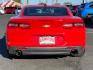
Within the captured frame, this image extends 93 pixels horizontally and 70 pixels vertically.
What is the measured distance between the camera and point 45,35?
9.22 metres

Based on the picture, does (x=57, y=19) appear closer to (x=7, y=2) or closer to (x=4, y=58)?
(x=4, y=58)

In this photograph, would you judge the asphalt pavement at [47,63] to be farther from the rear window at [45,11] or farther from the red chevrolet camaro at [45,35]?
the rear window at [45,11]

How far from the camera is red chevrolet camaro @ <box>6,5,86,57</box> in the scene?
919 cm

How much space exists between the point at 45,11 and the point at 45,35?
127 centimetres

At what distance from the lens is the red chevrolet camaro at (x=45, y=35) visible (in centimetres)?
919

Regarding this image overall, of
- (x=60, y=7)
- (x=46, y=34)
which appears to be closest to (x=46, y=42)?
(x=46, y=34)

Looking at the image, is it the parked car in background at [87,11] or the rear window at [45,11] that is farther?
the parked car in background at [87,11]

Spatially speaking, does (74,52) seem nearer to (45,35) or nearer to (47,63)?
(47,63)

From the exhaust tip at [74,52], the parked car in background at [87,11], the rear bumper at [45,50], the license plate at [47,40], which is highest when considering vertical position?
the license plate at [47,40]

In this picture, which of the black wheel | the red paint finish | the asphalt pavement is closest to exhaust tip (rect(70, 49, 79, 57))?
the black wheel

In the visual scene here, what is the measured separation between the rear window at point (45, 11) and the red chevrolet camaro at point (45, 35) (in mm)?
787

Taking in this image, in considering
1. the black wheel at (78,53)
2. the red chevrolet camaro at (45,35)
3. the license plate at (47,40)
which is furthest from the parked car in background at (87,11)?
the license plate at (47,40)

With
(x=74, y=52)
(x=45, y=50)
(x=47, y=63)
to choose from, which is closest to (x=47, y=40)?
(x=45, y=50)

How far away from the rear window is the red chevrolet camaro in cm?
79
